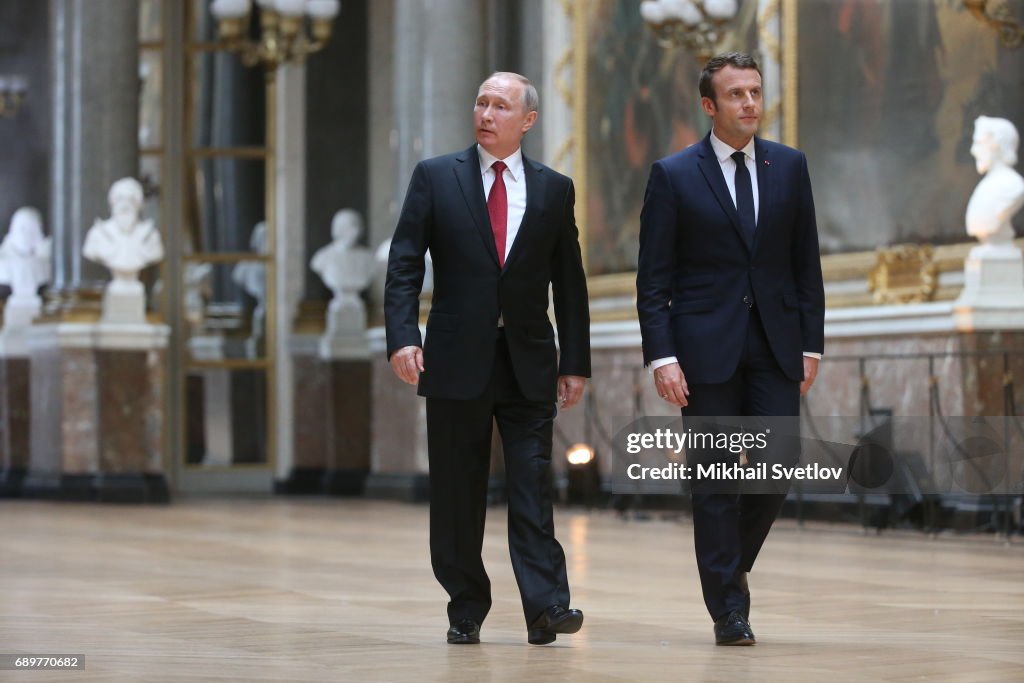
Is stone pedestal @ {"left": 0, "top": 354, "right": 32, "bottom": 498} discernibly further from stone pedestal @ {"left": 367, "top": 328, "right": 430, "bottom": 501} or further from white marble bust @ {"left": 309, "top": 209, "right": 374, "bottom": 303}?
stone pedestal @ {"left": 367, "top": 328, "right": 430, "bottom": 501}

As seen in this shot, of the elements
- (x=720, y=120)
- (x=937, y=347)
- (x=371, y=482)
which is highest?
(x=720, y=120)

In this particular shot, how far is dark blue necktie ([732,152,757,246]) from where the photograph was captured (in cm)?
571

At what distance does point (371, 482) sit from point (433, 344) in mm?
10366

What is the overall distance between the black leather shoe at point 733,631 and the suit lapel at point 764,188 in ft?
3.65

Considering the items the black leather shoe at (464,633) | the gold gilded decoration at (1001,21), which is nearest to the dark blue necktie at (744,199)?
the black leather shoe at (464,633)

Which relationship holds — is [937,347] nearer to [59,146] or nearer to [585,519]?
[585,519]

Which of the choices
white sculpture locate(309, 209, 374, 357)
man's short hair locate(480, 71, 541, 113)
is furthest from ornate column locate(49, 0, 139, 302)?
man's short hair locate(480, 71, 541, 113)

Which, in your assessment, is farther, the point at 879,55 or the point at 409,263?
the point at 879,55

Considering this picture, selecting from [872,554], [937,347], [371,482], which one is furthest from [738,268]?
[371,482]

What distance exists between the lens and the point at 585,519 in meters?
12.7

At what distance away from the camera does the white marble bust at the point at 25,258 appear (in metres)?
17.7

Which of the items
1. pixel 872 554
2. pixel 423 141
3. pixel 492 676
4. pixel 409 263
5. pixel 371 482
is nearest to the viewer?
pixel 492 676
